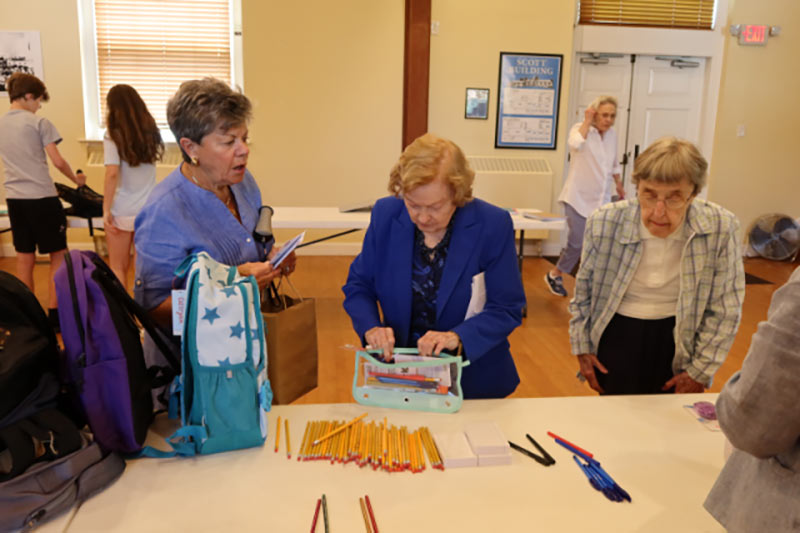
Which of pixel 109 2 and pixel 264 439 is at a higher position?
pixel 109 2

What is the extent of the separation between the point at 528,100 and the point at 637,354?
5088 millimetres

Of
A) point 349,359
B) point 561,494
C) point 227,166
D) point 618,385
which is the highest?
point 227,166

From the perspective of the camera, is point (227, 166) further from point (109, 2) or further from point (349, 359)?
point (109, 2)

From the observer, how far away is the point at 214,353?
125cm

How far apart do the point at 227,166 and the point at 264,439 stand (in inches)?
29.2

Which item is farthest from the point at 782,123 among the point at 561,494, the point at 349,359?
the point at 561,494

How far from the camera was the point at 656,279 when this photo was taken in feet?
6.27

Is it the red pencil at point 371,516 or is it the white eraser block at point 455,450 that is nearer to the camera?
the red pencil at point 371,516

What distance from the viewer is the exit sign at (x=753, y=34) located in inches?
265

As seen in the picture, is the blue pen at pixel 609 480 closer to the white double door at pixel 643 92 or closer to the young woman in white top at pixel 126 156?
the young woman in white top at pixel 126 156

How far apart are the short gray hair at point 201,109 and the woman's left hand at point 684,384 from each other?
1.54 meters

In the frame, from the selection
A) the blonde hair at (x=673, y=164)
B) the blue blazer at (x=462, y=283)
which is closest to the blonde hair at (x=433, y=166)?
the blue blazer at (x=462, y=283)

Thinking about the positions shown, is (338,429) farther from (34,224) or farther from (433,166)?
(34,224)

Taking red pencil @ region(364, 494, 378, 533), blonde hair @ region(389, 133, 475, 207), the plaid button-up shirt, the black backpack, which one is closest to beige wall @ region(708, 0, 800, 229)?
the plaid button-up shirt
